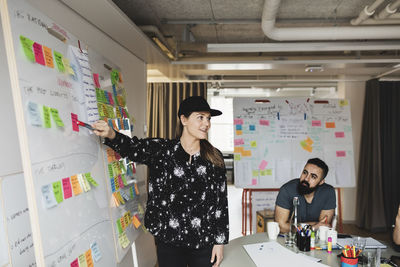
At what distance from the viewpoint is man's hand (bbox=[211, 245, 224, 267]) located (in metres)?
1.71

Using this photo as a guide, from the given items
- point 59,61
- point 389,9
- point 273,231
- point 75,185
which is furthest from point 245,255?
point 389,9

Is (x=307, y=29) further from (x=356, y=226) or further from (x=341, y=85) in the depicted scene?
(x=356, y=226)

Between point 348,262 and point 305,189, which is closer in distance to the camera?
point 348,262

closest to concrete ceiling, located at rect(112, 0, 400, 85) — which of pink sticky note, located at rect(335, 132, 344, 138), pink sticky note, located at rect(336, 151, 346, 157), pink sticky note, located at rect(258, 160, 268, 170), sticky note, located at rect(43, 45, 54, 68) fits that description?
pink sticky note, located at rect(335, 132, 344, 138)

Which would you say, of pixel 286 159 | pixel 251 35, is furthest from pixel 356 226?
pixel 251 35

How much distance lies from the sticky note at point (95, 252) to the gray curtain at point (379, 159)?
4.62 metres

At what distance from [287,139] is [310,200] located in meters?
1.62

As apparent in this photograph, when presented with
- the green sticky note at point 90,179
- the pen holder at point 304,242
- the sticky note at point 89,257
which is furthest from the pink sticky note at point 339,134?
the sticky note at point 89,257

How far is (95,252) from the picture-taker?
1516 mm

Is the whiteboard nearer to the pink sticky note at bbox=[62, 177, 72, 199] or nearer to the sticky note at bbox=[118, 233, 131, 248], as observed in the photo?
the sticky note at bbox=[118, 233, 131, 248]

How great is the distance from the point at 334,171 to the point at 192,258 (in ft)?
9.02

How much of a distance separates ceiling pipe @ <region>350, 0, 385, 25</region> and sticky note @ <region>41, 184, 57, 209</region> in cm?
267

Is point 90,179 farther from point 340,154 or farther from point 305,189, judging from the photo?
point 340,154

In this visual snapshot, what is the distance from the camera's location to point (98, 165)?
5.42ft
